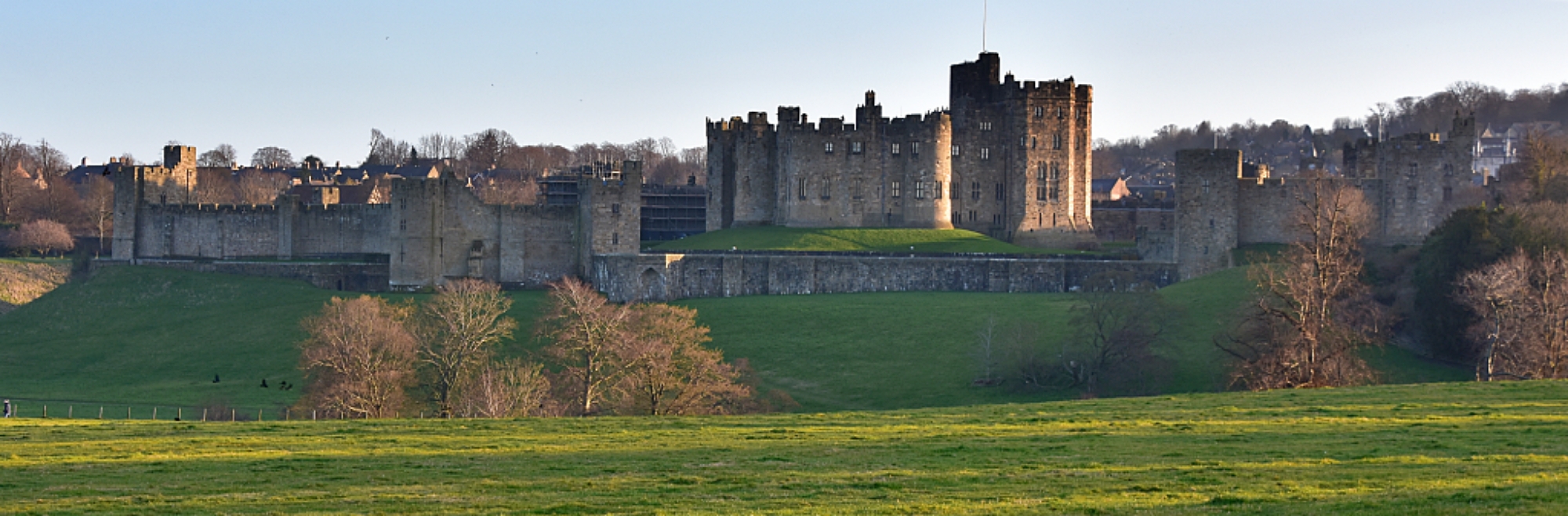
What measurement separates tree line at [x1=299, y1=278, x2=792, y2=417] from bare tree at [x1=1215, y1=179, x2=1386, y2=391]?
42.8 feet

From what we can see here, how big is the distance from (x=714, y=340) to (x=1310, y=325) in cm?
2258

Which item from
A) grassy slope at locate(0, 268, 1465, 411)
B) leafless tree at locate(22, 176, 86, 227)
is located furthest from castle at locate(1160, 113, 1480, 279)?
leafless tree at locate(22, 176, 86, 227)

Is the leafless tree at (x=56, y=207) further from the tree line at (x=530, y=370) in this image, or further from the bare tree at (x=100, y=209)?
the tree line at (x=530, y=370)

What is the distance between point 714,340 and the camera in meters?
57.6

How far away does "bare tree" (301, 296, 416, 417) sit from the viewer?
1673 inches

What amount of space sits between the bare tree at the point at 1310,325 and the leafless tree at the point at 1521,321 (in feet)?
9.59

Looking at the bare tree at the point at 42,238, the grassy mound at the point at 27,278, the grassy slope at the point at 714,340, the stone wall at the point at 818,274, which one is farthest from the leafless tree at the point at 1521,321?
the bare tree at the point at 42,238

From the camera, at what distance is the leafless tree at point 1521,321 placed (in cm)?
4003

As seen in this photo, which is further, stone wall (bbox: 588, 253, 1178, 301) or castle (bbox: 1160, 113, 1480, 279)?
stone wall (bbox: 588, 253, 1178, 301)

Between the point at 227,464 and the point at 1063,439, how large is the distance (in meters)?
12.6

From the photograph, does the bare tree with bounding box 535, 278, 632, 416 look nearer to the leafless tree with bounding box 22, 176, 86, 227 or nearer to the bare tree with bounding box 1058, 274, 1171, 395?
the bare tree with bounding box 1058, 274, 1171, 395

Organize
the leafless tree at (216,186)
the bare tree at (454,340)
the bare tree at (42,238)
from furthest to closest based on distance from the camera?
the leafless tree at (216,186), the bare tree at (42,238), the bare tree at (454,340)

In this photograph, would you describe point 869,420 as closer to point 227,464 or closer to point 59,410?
point 227,464

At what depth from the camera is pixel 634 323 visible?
4697 cm
